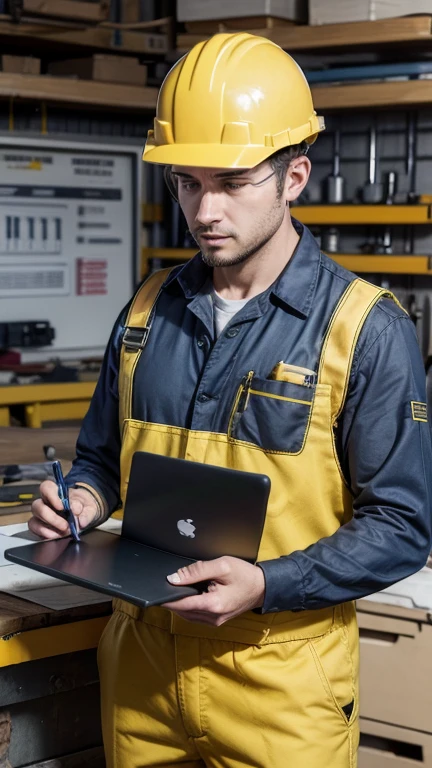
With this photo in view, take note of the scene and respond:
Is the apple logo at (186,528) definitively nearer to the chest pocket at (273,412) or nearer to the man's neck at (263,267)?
the chest pocket at (273,412)

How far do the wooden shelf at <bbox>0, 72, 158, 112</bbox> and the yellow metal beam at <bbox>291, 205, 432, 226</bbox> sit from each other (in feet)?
2.46

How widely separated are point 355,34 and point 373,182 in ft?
2.17

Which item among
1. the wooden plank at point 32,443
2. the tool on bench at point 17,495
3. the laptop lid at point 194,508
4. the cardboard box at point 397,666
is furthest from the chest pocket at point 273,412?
the wooden plank at point 32,443

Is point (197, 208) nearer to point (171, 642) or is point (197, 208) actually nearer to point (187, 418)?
point (187, 418)

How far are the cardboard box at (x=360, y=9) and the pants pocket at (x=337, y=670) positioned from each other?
107 inches

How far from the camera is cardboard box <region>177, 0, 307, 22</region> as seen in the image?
381 centimetres

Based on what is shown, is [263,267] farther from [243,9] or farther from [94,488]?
[243,9]

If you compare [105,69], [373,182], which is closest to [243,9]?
[105,69]

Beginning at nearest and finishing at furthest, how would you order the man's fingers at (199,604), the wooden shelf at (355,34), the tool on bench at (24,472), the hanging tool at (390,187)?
1. the man's fingers at (199,604)
2. the tool on bench at (24,472)
3. the wooden shelf at (355,34)
4. the hanging tool at (390,187)

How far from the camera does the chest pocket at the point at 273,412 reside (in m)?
1.43

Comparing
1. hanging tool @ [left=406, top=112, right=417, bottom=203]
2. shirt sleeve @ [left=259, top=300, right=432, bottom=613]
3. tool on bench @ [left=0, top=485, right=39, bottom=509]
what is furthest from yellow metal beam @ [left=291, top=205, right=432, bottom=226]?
shirt sleeve @ [left=259, top=300, right=432, bottom=613]

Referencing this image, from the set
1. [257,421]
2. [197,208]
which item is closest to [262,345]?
[257,421]

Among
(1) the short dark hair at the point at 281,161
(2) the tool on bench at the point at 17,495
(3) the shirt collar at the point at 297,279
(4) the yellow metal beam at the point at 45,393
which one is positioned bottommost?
(4) the yellow metal beam at the point at 45,393

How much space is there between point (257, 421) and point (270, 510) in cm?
13
